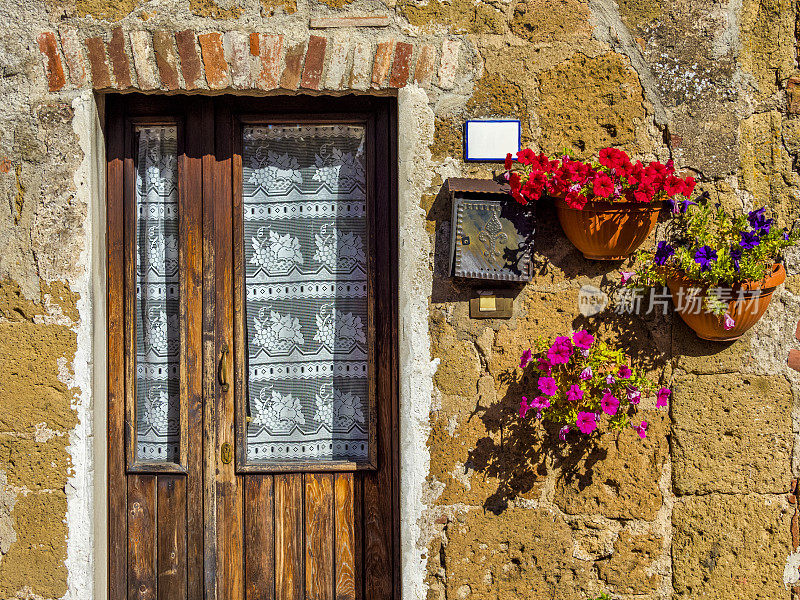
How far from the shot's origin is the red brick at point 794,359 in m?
2.33

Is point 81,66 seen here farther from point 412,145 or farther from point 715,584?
point 715,584

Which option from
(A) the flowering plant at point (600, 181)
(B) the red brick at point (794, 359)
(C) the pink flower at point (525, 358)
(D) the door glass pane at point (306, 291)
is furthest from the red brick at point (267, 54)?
(B) the red brick at point (794, 359)

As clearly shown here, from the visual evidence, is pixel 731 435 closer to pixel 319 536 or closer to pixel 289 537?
pixel 319 536

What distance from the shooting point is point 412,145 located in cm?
231

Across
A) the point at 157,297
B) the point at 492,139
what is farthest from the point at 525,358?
the point at 157,297

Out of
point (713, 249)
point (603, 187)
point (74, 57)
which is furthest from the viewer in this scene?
point (74, 57)

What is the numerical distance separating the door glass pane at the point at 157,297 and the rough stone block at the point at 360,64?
77cm

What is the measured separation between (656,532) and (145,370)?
6.69 ft

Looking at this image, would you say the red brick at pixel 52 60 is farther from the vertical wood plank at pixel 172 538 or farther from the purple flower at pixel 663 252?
the purple flower at pixel 663 252

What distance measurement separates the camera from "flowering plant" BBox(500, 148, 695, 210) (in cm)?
209

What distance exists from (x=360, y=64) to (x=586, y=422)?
59.1 inches

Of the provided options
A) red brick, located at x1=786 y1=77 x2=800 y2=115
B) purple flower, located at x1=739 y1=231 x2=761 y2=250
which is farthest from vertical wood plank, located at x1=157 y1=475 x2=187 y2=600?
A: red brick, located at x1=786 y1=77 x2=800 y2=115

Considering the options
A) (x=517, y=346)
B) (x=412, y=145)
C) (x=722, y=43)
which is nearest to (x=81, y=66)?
(x=412, y=145)

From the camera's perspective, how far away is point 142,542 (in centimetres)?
244
